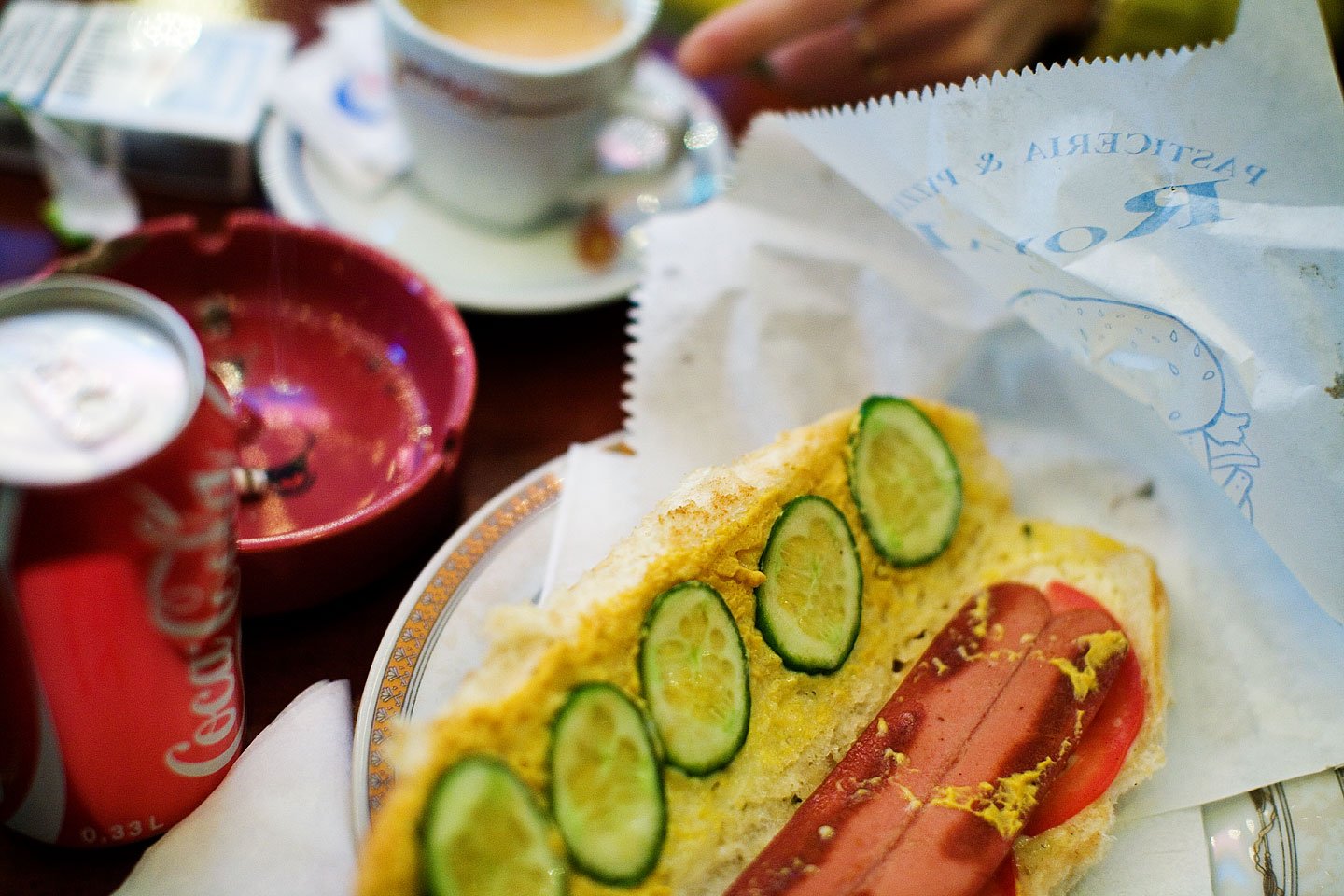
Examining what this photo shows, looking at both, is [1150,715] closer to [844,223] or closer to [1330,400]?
[1330,400]

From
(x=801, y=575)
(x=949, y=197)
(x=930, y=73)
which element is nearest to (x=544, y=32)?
(x=930, y=73)

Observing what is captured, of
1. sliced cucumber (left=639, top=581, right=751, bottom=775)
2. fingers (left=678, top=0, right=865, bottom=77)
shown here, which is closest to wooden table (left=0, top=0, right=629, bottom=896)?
sliced cucumber (left=639, top=581, right=751, bottom=775)

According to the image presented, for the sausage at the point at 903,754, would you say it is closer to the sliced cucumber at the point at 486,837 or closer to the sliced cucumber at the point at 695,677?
the sliced cucumber at the point at 695,677

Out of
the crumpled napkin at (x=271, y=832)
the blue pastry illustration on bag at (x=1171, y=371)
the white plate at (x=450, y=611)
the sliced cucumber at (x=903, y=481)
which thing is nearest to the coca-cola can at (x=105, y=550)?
the crumpled napkin at (x=271, y=832)

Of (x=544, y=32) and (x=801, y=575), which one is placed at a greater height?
(x=544, y=32)

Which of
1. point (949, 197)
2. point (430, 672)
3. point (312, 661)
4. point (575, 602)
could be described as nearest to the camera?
point (575, 602)

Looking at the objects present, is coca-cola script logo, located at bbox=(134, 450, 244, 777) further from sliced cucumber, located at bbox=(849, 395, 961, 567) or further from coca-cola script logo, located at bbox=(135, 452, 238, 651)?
sliced cucumber, located at bbox=(849, 395, 961, 567)

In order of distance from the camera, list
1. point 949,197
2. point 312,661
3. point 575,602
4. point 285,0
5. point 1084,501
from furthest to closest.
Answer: point 285,0, point 1084,501, point 949,197, point 312,661, point 575,602
